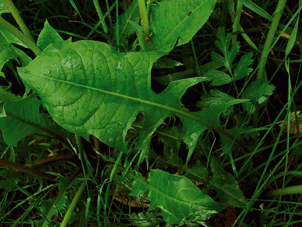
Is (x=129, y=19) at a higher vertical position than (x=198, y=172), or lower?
higher

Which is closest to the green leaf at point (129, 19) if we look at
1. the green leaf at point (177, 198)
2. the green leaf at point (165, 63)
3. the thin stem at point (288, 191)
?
the green leaf at point (165, 63)

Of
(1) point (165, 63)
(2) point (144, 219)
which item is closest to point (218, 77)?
(1) point (165, 63)

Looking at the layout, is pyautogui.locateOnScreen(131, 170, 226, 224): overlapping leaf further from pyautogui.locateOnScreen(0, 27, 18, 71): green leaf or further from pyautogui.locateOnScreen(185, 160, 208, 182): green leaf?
pyautogui.locateOnScreen(0, 27, 18, 71): green leaf

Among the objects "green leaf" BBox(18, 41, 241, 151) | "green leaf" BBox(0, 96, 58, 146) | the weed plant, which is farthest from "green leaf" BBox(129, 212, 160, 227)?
"green leaf" BBox(0, 96, 58, 146)

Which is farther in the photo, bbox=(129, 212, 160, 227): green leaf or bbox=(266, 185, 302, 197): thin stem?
bbox=(129, 212, 160, 227): green leaf

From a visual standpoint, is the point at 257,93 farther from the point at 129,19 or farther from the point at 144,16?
the point at 129,19

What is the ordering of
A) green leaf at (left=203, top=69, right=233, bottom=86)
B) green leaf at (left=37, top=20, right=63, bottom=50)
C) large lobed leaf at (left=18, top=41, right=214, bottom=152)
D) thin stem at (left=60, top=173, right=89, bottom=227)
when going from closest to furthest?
large lobed leaf at (left=18, top=41, right=214, bottom=152) → green leaf at (left=37, top=20, right=63, bottom=50) → thin stem at (left=60, top=173, right=89, bottom=227) → green leaf at (left=203, top=69, right=233, bottom=86)

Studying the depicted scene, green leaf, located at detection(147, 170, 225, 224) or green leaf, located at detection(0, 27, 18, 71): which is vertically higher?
green leaf, located at detection(0, 27, 18, 71)
